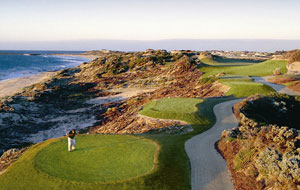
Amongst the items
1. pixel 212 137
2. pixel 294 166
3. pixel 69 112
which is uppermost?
pixel 294 166

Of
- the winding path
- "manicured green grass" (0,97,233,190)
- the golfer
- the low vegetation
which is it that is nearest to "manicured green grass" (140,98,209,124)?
the winding path

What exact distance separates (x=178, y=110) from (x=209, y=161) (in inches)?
479

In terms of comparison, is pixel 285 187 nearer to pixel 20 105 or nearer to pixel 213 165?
pixel 213 165

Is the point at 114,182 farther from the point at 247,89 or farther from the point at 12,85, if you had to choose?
the point at 12,85

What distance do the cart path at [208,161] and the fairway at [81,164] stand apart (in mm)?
2635

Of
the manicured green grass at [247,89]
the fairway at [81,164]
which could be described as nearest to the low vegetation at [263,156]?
the fairway at [81,164]

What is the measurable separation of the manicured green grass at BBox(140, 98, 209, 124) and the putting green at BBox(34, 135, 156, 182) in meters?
8.04

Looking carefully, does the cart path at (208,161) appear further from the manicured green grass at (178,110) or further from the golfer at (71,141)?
the golfer at (71,141)

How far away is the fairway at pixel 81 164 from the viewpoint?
40.1 feet

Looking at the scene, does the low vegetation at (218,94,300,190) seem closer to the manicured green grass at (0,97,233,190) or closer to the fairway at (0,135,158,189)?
the manicured green grass at (0,97,233,190)

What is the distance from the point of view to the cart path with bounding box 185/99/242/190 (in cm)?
1270

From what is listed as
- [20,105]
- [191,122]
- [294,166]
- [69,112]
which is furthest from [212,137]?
[20,105]

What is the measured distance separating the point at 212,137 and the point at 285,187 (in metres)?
9.22

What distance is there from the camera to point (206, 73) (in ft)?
197
